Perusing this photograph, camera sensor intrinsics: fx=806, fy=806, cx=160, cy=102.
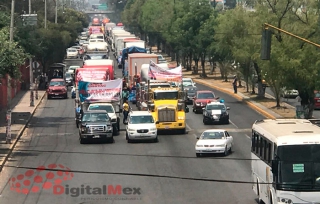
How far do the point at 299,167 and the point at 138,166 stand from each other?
14.1 metres

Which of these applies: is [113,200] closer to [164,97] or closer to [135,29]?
[164,97]

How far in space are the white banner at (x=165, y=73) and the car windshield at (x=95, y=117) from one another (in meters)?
12.0

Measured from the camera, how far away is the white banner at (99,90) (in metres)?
50.9

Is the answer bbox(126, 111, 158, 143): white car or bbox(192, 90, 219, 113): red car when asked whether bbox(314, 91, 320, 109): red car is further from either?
bbox(126, 111, 158, 143): white car

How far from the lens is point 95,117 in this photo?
4434cm

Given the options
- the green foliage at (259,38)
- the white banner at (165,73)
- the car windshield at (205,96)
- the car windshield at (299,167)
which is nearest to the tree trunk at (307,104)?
the green foliage at (259,38)

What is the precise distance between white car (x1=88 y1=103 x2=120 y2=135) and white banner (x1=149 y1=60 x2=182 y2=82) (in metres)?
7.44

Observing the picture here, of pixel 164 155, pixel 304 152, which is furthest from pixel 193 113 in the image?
pixel 304 152

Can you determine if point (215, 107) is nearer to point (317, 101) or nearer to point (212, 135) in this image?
point (317, 101)

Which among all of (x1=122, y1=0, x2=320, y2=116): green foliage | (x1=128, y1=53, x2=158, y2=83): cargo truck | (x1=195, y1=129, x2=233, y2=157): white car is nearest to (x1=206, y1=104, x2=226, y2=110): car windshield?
(x1=122, y1=0, x2=320, y2=116): green foliage

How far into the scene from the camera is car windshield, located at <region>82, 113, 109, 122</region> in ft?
145

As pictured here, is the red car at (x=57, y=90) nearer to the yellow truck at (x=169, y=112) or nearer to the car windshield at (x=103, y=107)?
the car windshield at (x=103, y=107)

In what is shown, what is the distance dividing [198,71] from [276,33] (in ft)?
170

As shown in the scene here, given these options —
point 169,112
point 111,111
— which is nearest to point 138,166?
point 169,112
